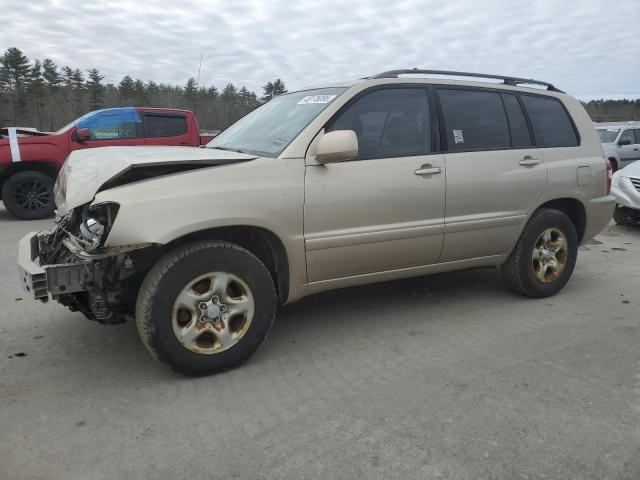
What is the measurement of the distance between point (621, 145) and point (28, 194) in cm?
1500

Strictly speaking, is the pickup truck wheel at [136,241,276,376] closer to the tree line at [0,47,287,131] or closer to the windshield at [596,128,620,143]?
the windshield at [596,128,620,143]

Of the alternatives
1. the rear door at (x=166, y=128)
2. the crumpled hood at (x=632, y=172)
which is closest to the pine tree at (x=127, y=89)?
the rear door at (x=166, y=128)

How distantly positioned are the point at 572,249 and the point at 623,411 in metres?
2.20

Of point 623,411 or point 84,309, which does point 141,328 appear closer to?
point 84,309

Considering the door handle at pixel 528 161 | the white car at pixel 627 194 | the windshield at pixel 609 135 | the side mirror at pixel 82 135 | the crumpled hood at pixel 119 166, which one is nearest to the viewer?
the crumpled hood at pixel 119 166

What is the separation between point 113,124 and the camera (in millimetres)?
9219

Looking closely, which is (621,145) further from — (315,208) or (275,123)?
(315,208)

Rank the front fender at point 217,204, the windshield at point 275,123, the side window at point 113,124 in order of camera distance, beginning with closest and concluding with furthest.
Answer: the front fender at point 217,204
the windshield at point 275,123
the side window at point 113,124

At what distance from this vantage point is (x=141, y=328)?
2811mm

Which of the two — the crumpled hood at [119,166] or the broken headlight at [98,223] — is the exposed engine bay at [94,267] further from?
the crumpled hood at [119,166]

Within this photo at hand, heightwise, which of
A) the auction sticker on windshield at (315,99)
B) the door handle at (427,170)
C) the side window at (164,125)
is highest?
the side window at (164,125)

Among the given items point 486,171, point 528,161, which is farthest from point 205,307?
point 528,161

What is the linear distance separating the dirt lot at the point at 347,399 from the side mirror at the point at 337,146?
1276 millimetres

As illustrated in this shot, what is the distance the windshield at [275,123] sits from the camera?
11.3 ft
